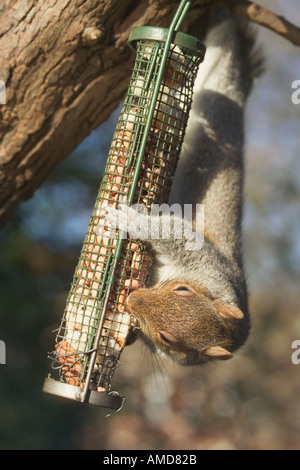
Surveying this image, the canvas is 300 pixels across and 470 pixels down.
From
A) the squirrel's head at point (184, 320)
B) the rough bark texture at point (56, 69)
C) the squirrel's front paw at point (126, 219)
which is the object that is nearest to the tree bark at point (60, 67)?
the rough bark texture at point (56, 69)

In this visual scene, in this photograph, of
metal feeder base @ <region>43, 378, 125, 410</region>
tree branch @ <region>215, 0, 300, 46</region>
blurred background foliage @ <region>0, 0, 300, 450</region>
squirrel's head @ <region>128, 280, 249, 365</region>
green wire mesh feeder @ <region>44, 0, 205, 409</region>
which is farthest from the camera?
blurred background foliage @ <region>0, 0, 300, 450</region>

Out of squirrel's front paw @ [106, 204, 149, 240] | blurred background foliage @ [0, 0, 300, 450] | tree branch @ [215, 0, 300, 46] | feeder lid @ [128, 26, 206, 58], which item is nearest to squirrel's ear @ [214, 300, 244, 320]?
squirrel's front paw @ [106, 204, 149, 240]

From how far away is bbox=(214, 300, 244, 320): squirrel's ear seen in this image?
2430mm

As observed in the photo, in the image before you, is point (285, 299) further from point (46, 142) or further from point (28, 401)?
point (46, 142)

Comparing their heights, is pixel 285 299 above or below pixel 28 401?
above

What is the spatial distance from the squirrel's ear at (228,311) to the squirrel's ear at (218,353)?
0.14 meters

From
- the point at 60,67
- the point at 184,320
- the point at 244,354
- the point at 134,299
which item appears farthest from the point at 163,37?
the point at 244,354

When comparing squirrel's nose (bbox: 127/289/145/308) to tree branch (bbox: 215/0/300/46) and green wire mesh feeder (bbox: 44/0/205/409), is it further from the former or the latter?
tree branch (bbox: 215/0/300/46)

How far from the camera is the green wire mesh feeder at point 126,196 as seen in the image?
88.0 inches

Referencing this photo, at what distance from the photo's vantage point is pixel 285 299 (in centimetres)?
803

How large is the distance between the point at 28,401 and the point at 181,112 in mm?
3651

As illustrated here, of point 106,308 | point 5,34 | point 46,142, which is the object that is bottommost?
point 106,308

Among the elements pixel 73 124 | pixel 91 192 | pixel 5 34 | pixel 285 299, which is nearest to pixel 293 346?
A: pixel 285 299

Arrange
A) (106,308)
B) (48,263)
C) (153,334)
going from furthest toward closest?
(48,263), (153,334), (106,308)
